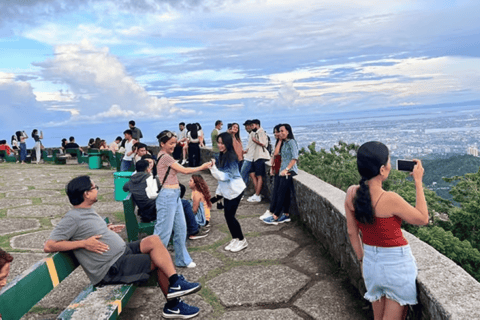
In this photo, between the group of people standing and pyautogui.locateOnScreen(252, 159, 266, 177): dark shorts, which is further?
the group of people standing

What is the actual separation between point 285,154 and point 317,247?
1712 millimetres

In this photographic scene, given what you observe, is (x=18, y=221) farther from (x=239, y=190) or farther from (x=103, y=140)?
(x=103, y=140)

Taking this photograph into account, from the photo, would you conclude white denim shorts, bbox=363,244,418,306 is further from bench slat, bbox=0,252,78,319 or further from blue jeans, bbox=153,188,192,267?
blue jeans, bbox=153,188,192,267

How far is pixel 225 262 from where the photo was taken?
16.8 feet

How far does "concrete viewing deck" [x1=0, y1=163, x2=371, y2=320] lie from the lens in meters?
3.91

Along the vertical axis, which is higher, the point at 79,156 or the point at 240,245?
the point at 79,156

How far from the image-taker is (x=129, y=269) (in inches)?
144

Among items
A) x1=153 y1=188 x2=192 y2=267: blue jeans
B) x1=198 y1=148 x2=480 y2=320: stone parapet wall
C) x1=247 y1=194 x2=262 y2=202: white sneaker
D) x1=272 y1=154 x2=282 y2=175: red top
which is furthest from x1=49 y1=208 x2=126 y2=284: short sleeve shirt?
x1=247 y1=194 x2=262 y2=202: white sneaker

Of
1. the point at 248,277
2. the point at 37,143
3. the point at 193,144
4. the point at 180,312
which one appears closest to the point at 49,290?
the point at 180,312

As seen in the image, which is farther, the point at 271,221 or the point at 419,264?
the point at 271,221

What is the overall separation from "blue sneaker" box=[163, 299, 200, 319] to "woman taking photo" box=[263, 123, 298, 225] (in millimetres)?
→ 3059

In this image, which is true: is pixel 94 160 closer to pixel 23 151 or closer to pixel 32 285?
pixel 23 151

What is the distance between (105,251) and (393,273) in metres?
→ 2.33

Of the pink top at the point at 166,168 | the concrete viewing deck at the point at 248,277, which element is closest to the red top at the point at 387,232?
the concrete viewing deck at the point at 248,277
